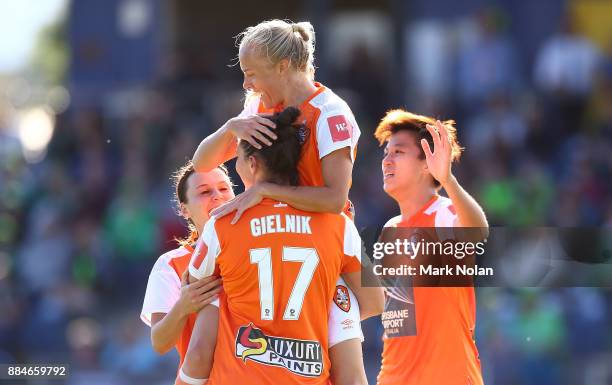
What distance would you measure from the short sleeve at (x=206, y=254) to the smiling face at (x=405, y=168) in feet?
3.80

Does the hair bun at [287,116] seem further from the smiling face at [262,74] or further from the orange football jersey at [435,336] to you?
the orange football jersey at [435,336]

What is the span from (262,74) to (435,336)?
1.48 m

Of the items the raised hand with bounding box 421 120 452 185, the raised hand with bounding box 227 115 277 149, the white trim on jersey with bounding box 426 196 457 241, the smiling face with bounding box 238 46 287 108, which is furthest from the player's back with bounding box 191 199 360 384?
the white trim on jersey with bounding box 426 196 457 241

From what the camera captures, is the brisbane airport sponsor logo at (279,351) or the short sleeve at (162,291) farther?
the short sleeve at (162,291)

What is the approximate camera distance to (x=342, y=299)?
4.68 m

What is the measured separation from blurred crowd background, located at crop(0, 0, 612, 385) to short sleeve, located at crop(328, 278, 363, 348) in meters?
5.06

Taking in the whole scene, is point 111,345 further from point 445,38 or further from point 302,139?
point 302,139

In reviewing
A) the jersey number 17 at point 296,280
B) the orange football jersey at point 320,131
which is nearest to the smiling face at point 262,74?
the orange football jersey at point 320,131

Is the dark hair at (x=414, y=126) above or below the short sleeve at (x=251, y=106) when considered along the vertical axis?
below

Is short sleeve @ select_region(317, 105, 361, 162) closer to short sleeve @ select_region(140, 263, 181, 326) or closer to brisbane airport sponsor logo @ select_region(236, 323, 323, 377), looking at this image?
brisbane airport sponsor logo @ select_region(236, 323, 323, 377)

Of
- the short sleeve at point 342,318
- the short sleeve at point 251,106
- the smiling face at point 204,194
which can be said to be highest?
the short sleeve at point 251,106

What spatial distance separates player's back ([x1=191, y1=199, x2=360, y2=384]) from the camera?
4453 mm

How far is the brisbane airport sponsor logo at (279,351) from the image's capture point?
4469 millimetres

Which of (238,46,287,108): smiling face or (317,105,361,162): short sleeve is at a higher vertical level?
(238,46,287,108): smiling face
